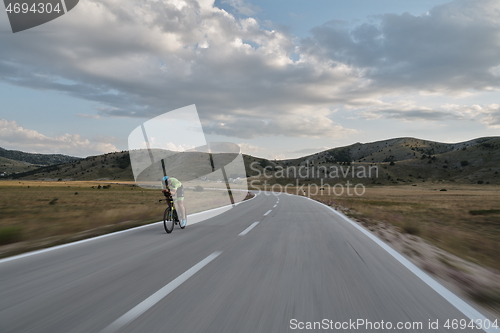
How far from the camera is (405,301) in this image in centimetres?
365

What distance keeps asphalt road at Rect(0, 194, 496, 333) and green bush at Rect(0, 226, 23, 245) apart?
2909mm

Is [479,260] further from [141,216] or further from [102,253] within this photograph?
[141,216]

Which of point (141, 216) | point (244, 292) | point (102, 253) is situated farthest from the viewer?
point (141, 216)

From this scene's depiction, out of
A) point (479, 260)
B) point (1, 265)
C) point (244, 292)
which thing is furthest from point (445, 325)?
point (1, 265)

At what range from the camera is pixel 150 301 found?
3.58 m

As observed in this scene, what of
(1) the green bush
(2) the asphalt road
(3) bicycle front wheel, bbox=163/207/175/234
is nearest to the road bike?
(3) bicycle front wheel, bbox=163/207/175/234

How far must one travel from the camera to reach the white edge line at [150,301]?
9.78 feet

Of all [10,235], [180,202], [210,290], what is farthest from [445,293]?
[10,235]

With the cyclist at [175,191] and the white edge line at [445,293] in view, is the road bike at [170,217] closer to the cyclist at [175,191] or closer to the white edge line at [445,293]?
the cyclist at [175,191]

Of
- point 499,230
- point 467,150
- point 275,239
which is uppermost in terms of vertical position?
point 467,150

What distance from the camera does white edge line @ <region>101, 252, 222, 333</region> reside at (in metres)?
2.98

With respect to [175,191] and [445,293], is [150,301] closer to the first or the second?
[445,293]

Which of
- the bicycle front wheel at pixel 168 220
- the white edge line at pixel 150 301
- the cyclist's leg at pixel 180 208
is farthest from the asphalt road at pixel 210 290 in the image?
the cyclist's leg at pixel 180 208

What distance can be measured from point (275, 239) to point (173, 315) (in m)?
5.10
